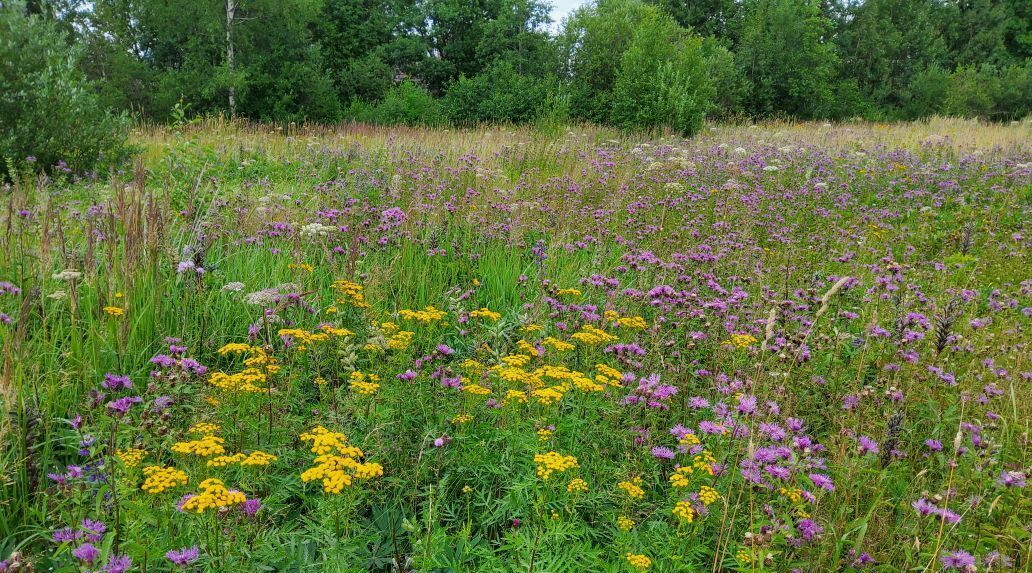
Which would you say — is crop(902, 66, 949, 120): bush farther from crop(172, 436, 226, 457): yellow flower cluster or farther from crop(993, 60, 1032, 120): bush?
crop(172, 436, 226, 457): yellow flower cluster

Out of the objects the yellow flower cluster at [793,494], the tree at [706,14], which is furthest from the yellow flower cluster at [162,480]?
the tree at [706,14]

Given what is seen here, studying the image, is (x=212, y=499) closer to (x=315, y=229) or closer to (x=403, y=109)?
(x=315, y=229)

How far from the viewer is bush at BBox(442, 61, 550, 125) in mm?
28281

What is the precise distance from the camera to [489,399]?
2635 millimetres

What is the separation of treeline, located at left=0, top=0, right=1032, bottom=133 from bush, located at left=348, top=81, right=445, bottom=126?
0.34 feet

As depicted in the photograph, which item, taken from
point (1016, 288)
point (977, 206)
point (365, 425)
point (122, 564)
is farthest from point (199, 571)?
point (977, 206)

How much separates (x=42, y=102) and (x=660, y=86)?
12.7 metres

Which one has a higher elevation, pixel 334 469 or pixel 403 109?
pixel 403 109

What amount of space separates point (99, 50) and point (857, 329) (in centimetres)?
3392

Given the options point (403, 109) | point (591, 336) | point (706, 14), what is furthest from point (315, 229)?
point (706, 14)

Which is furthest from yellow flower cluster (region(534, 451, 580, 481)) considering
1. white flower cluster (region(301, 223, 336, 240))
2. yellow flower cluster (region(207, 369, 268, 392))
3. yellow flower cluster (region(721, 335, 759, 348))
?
white flower cluster (region(301, 223, 336, 240))

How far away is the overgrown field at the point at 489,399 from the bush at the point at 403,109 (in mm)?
25164

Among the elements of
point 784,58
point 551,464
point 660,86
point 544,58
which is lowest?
point 551,464

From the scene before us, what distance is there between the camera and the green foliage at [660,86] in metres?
14.8
